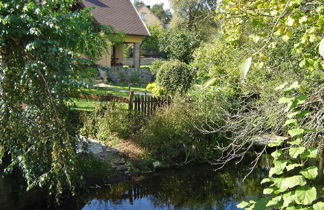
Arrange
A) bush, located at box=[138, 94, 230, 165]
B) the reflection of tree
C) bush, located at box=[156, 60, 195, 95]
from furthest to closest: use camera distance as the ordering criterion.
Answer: bush, located at box=[156, 60, 195, 95], bush, located at box=[138, 94, 230, 165], the reflection of tree

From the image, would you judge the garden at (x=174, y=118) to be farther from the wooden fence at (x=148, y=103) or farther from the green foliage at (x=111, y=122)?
the wooden fence at (x=148, y=103)

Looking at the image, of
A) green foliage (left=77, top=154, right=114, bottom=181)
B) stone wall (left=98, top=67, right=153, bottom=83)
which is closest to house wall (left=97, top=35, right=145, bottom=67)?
stone wall (left=98, top=67, right=153, bottom=83)

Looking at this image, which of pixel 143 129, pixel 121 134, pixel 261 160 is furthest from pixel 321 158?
pixel 121 134

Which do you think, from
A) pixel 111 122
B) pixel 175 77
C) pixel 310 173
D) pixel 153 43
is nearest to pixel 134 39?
pixel 153 43

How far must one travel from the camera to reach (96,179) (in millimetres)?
7262

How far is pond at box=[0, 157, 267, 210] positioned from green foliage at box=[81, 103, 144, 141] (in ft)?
5.18

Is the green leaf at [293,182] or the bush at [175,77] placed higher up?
the bush at [175,77]

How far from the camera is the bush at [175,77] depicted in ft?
41.4

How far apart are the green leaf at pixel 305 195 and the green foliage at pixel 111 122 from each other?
6.95m

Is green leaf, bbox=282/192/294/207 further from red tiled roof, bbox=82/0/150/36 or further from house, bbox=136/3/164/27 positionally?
house, bbox=136/3/164/27

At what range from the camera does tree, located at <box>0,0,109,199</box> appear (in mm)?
3824

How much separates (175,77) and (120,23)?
12776 millimetres

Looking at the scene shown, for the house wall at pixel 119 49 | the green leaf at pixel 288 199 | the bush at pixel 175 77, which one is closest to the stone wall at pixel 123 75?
the house wall at pixel 119 49

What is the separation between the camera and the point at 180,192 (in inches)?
296
